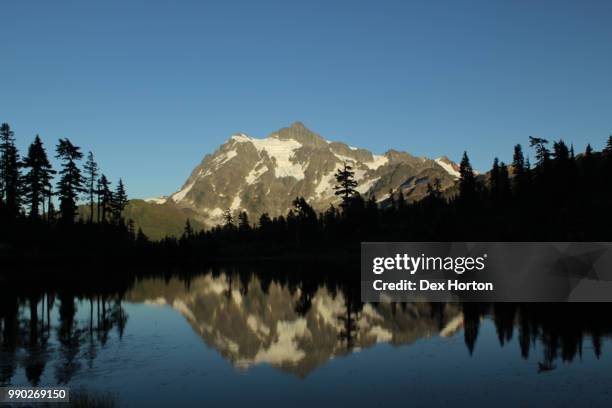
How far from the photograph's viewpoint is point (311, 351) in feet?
93.7

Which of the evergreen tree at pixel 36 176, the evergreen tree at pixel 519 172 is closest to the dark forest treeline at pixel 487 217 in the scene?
the evergreen tree at pixel 519 172

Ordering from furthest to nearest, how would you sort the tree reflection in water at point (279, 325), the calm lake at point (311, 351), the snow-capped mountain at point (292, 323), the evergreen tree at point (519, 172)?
the evergreen tree at point (519, 172), the snow-capped mountain at point (292, 323), the tree reflection in water at point (279, 325), the calm lake at point (311, 351)

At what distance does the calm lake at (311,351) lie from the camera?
799 inches

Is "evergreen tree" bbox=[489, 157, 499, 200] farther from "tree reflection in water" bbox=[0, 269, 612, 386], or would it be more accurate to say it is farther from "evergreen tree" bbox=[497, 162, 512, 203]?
"tree reflection in water" bbox=[0, 269, 612, 386]

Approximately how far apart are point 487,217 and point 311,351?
9675 centimetres

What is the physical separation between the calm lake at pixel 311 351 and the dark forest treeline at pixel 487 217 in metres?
51.1

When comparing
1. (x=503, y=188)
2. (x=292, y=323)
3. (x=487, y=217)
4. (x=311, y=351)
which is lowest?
(x=292, y=323)

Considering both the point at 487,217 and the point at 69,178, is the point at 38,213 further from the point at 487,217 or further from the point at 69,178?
the point at 487,217

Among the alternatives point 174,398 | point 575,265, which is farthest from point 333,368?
point 575,265

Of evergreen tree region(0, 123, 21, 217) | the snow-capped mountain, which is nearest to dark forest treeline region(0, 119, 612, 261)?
evergreen tree region(0, 123, 21, 217)

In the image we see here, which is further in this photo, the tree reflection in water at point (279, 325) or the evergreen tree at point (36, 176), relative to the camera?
the evergreen tree at point (36, 176)

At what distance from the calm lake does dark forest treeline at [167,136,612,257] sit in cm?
5113

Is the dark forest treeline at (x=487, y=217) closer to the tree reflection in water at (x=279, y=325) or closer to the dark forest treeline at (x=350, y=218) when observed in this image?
the dark forest treeline at (x=350, y=218)

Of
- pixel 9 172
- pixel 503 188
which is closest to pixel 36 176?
pixel 9 172
